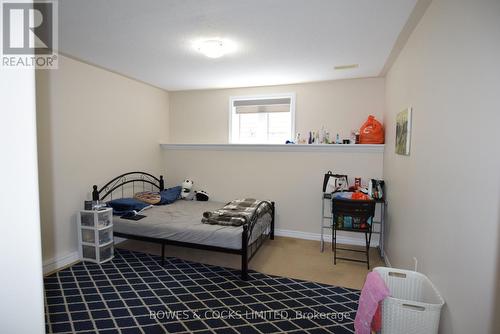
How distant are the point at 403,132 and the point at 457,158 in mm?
1181

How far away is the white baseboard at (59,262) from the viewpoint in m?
2.87

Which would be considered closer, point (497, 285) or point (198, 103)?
point (497, 285)

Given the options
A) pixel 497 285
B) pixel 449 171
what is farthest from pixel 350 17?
pixel 497 285

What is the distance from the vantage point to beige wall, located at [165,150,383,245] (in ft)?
12.9

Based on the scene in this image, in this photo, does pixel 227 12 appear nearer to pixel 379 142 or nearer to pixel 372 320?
pixel 372 320

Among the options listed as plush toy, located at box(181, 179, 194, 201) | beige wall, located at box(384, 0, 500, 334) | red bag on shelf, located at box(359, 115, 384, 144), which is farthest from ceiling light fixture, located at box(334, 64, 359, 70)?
plush toy, located at box(181, 179, 194, 201)

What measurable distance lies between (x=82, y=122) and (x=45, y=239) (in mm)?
1417

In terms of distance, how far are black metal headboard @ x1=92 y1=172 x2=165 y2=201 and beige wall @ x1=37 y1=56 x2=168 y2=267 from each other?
0.10m

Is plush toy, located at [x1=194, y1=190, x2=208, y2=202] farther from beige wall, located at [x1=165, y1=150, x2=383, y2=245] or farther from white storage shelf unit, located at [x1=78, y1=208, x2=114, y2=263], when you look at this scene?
white storage shelf unit, located at [x1=78, y1=208, x2=114, y2=263]

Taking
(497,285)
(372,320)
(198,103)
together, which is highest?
(198,103)

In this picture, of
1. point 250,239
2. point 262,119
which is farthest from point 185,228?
point 262,119

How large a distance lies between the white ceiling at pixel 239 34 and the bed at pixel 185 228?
1.72 metres

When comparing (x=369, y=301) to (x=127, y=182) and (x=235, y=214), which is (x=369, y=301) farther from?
(x=127, y=182)

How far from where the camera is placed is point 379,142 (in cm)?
369
